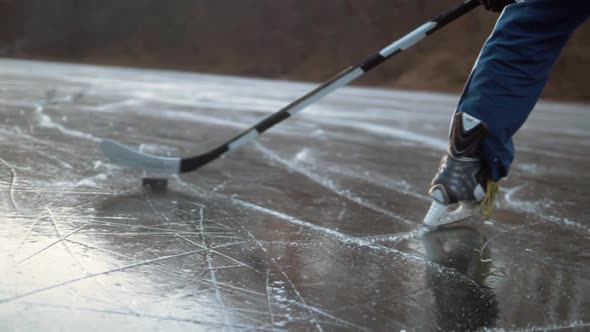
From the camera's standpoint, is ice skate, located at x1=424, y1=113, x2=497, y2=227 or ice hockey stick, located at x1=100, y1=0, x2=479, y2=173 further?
ice hockey stick, located at x1=100, y1=0, x2=479, y2=173

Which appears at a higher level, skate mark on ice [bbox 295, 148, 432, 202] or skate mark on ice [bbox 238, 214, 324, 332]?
skate mark on ice [bbox 238, 214, 324, 332]

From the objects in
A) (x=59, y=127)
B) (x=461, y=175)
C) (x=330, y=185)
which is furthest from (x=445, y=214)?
(x=59, y=127)

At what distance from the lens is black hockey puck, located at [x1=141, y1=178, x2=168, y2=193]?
2.28 meters

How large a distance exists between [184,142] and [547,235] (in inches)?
83.0

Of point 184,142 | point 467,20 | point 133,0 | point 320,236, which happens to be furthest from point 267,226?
point 133,0

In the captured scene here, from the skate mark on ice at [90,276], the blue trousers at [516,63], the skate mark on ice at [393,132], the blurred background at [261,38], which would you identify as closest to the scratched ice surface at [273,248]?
the skate mark on ice at [90,276]

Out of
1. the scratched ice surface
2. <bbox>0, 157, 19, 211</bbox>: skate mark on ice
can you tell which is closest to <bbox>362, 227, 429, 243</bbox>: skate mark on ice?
the scratched ice surface

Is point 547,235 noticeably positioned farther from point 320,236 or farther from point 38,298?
point 38,298

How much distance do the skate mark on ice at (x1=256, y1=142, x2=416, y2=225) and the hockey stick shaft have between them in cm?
33

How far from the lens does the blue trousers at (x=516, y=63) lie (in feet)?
6.30

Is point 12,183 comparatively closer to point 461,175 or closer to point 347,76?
point 347,76

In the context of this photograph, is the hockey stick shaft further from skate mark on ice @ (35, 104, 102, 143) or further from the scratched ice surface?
skate mark on ice @ (35, 104, 102, 143)

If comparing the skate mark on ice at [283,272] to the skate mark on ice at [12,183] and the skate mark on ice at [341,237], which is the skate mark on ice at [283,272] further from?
the skate mark on ice at [12,183]

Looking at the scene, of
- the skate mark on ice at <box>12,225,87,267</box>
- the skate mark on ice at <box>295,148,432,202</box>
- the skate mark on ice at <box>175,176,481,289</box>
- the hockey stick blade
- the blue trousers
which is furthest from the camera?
the skate mark on ice at <box>295,148,432,202</box>
